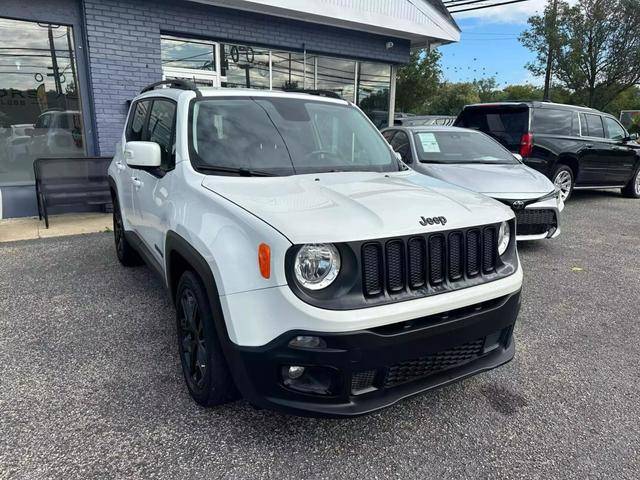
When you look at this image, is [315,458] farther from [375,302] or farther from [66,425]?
[66,425]

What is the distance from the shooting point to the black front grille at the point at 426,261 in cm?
207

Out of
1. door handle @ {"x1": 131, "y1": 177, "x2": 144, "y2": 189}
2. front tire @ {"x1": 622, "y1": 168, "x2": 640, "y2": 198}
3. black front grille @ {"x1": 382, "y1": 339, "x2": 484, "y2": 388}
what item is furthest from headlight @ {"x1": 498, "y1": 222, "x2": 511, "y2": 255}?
front tire @ {"x1": 622, "y1": 168, "x2": 640, "y2": 198}

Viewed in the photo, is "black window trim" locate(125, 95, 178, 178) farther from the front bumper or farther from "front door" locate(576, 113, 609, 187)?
"front door" locate(576, 113, 609, 187)

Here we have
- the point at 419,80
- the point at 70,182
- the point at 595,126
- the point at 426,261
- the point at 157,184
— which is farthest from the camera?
the point at 419,80

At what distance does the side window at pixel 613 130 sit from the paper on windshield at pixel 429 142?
17.9 feet

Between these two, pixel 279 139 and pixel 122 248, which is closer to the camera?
pixel 279 139

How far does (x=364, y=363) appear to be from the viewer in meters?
2.01

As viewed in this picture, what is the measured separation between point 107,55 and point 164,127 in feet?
16.3

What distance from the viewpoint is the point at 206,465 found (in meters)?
2.18

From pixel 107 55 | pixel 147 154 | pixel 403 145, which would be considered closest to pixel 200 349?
pixel 147 154

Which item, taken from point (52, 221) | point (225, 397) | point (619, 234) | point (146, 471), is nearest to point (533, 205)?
point (619, 234)

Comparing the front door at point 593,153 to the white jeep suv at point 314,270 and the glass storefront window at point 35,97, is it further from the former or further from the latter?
the glass storefront window at point 35,97

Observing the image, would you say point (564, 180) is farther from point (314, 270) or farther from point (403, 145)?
point (314, 270)

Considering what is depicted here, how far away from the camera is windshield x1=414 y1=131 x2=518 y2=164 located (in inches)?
251
